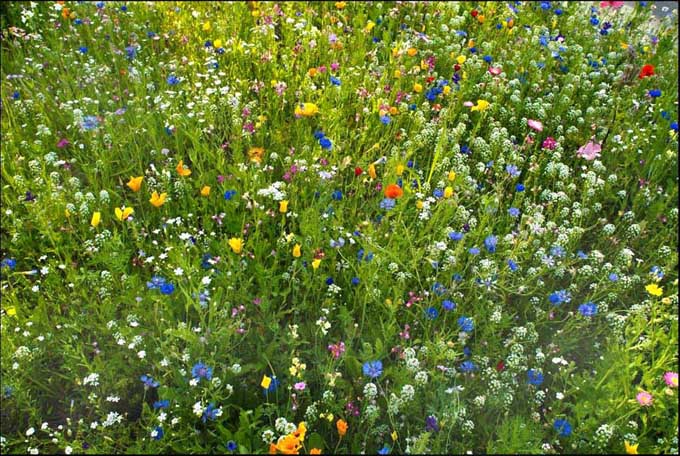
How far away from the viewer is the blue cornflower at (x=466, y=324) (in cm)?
248

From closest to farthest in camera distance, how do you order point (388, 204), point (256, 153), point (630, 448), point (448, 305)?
1. point (630, 448)
2. point (448, 305)
3. point (388, 204)
4. point (256, 153)

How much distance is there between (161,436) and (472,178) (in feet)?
6.97

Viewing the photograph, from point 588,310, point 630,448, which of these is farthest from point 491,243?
point 630,448

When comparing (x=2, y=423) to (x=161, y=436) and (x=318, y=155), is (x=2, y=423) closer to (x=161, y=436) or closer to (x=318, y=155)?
(x=161, y=436)

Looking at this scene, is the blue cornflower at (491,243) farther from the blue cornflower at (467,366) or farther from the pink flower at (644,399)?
the pink flower at (644,399)

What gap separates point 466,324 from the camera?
249cm

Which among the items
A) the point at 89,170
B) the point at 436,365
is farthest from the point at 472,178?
the point at 89,170

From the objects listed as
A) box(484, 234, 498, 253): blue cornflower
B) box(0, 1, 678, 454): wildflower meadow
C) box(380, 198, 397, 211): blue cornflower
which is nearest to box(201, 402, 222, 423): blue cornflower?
box(0, 1, 678, 454): wildflower meadow

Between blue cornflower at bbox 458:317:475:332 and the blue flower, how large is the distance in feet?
1.33

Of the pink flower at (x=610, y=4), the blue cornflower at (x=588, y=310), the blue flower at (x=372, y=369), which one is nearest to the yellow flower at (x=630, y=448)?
the blue cornflower at (x=588, y=310)

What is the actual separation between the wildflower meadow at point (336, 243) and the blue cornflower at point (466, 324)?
0.19 feet

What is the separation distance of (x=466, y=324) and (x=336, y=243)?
68 centimetres

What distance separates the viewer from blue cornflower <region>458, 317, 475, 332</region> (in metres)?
2.48

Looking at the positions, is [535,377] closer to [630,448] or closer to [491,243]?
[630,448]
